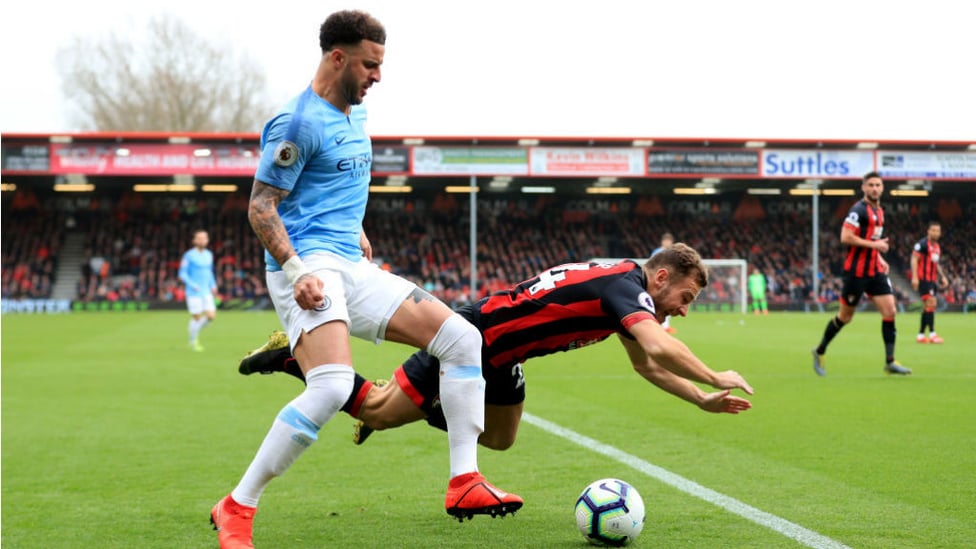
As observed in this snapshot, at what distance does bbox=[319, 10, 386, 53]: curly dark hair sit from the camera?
424 cm

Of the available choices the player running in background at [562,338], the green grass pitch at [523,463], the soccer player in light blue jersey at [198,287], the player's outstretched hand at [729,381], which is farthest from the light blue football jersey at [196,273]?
the player's outstretched hand at [729,381]

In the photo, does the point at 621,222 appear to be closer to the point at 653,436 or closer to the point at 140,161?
the point at 140,161

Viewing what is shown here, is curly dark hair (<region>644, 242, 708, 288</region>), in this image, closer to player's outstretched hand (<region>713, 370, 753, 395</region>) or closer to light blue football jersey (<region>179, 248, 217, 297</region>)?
player's outstretched hand (<region>713, 370, 753, 395</region>)

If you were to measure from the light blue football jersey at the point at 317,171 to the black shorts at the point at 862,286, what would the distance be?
8.36 m

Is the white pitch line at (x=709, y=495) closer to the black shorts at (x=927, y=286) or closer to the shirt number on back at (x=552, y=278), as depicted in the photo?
the shirt number on back at (x=552, y=278)

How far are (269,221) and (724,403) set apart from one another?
203 cm

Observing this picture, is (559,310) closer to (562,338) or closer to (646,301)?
(562,338)

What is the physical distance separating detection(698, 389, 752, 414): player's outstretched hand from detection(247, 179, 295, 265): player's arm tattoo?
72.5 inches

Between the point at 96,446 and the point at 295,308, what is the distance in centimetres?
358

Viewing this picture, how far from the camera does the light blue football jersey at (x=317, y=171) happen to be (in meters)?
4.19

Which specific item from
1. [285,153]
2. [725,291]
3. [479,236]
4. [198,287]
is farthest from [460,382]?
[479,236]

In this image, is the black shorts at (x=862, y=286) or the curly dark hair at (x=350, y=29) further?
the black shorts at (x=862, y=286)

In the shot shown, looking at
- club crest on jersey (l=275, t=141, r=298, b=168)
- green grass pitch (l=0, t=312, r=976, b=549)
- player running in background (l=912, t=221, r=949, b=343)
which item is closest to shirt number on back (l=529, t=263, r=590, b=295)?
green grass pitch (l=0, t=312, r=976, b=549)

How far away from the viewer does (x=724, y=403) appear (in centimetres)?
434
